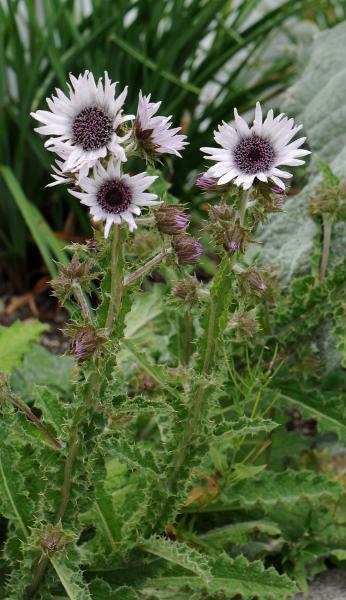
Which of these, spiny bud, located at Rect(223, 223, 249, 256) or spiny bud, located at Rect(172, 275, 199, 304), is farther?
spiny bud, located at Rect(172, 275, 199, 304)

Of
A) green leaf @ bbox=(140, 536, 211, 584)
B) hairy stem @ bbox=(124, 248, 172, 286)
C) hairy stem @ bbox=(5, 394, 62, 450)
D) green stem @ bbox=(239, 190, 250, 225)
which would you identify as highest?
green stem @ bbox=(239, 190, 250, 225)

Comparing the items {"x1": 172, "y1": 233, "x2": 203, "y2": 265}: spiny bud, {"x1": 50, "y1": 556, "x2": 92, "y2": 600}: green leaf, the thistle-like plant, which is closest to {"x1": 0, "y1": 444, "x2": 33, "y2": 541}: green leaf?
the thistle-like plant

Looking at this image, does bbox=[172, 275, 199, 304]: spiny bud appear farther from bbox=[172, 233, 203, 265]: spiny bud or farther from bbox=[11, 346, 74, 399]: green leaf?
bbox=[11, 346, 74, 399]: green leaf

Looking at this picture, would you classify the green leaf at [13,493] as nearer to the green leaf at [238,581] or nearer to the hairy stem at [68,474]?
the hairy stem at [68,474]

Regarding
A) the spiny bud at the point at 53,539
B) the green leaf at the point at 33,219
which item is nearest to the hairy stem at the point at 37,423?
the spiny bud at the point at 53,539

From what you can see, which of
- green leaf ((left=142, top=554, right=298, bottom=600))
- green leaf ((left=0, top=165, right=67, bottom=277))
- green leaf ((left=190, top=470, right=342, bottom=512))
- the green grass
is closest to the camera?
green leaf ((left=142, top=554, right=298, bottom=600))

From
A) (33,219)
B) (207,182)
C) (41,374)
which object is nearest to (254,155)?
(207,182)
